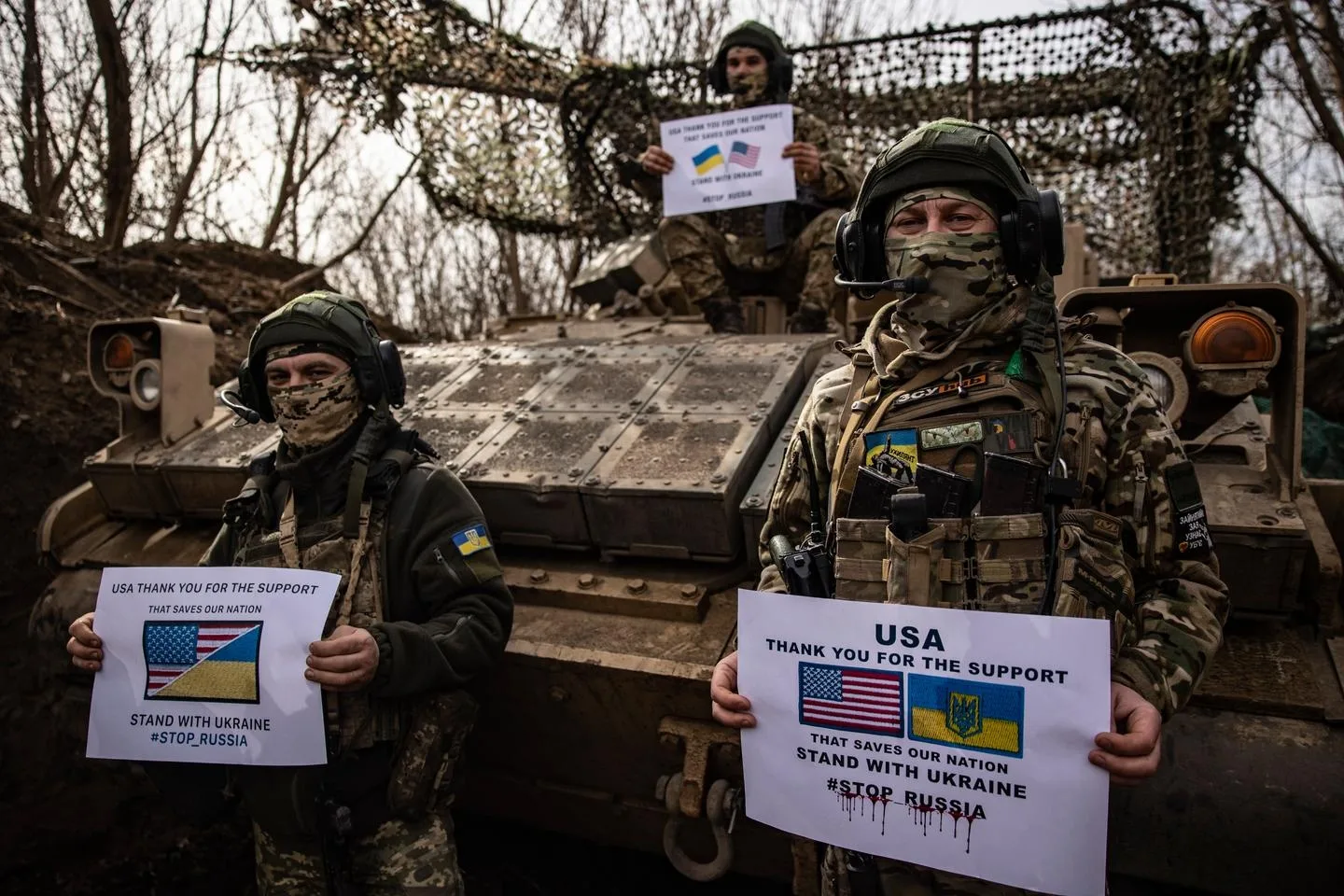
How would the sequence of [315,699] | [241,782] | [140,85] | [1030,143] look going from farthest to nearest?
[140,85], [1030,143], [241,782], [315,699]

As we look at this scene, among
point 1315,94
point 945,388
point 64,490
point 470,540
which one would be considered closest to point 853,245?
point 945,388

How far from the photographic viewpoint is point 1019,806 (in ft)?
4.97

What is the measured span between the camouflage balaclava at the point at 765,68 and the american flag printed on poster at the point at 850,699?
382cm

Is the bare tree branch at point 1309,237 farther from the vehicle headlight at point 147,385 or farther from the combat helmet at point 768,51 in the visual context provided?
the vehicle headlight at point 147,385

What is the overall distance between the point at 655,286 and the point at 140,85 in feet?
19.6

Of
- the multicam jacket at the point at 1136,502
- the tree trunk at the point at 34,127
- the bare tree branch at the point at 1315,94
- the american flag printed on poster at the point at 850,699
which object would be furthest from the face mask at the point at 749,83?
the bare tree branch at the point at 1315,94

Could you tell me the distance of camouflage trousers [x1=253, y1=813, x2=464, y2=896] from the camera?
7.59 feet

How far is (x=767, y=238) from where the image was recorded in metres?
4.75

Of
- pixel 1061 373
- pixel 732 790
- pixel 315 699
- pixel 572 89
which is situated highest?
pixel 572 89

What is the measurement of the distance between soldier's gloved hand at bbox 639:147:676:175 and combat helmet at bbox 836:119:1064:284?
249 cm

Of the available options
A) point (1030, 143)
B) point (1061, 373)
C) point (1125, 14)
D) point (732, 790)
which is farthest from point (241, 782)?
point (1125, 14)

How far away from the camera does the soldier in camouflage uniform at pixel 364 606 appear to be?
228 cm

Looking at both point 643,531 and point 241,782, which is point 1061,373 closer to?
point 643,531

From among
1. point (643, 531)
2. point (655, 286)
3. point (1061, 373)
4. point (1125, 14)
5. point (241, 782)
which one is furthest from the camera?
point (1125, 14)
